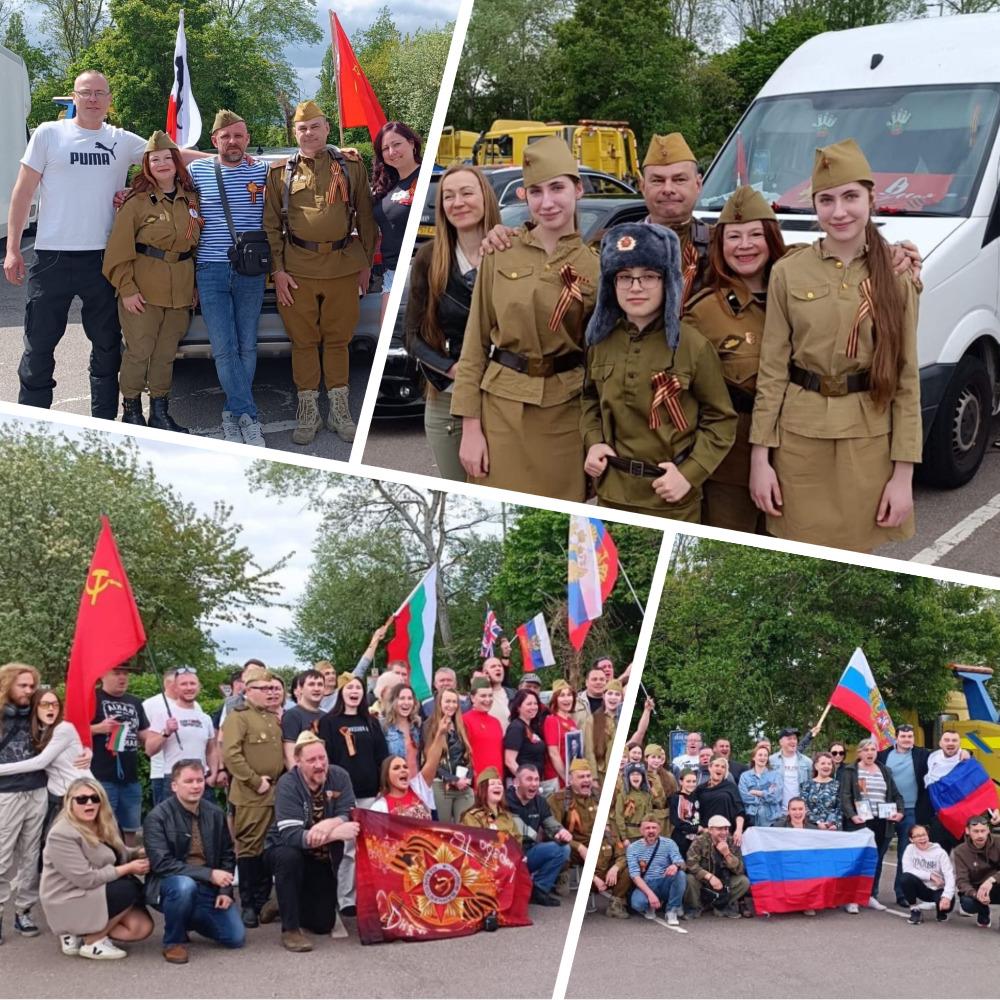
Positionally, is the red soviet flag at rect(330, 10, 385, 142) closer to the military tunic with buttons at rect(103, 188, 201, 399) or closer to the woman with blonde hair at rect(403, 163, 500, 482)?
the military tunic with buttons at rect(103, 188, 201, 399)

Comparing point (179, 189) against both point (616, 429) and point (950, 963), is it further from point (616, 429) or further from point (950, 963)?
point (950, 963)

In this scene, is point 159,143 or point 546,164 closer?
point 546,164

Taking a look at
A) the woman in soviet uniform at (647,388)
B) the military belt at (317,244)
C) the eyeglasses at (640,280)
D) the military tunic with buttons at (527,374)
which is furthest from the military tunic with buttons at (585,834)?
the eyeglasses at (640,280)

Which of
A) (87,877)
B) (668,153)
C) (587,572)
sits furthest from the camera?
(587,572)

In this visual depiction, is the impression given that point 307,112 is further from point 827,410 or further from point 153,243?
point 827,410

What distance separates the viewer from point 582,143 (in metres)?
20.8

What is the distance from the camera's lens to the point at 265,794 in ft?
22.1

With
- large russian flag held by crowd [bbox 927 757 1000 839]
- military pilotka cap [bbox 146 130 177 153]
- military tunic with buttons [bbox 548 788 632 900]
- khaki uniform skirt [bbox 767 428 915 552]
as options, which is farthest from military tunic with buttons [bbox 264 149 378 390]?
Result: large russian flag held by crowd [bbox 927 757 1000 839]

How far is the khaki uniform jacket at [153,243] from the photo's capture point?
6.91 m

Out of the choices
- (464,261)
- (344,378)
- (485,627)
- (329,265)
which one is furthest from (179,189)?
(485,627)

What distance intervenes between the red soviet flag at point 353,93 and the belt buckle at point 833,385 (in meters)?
3.50

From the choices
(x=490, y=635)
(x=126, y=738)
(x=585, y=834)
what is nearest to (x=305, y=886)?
(x=126, y=738)

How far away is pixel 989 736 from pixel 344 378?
4.54 meters

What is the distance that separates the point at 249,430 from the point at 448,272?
2487 millimetres
